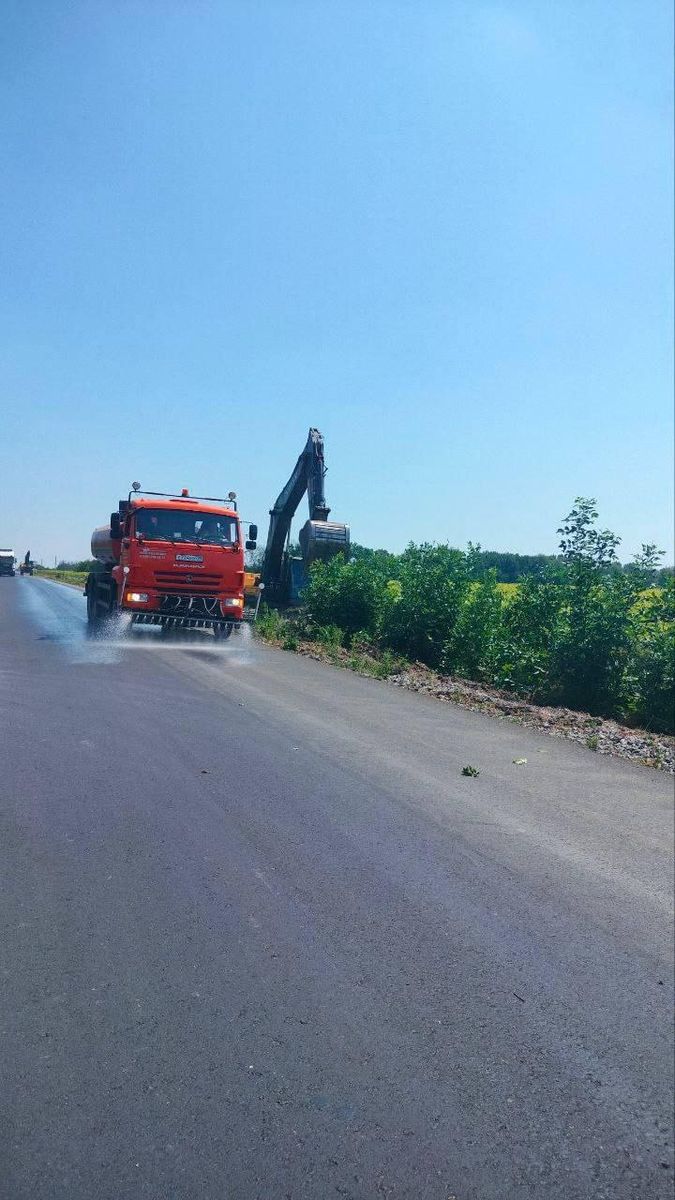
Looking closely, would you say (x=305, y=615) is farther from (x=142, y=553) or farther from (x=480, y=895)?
(x=480, y=895)

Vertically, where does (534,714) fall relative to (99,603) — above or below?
below

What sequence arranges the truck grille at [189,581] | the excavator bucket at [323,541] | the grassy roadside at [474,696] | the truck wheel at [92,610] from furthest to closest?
the excavator bucket at [323,541], the truck wheel at [92,610], the truck grille at [189,581], the grassy roadside at [474,696]

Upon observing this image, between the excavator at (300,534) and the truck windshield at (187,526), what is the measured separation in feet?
10.3

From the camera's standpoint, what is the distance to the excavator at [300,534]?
22938 millimetres

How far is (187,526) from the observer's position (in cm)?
1770

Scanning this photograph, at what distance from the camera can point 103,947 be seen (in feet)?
13.3

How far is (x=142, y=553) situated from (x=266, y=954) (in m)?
13.5

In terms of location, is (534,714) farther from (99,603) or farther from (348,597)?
(99,603)

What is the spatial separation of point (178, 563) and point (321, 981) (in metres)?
13.7

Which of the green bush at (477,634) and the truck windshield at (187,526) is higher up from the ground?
the truck windshield at (187,526)

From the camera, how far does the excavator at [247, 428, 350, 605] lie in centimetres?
2294

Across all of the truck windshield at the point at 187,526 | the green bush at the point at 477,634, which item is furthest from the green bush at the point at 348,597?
the truck windshield at the point at 187,526

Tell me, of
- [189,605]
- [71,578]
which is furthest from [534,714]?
[71,578]

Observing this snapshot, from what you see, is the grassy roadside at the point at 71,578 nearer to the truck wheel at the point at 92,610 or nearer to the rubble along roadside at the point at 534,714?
the truck wheel at the point at 92,610
